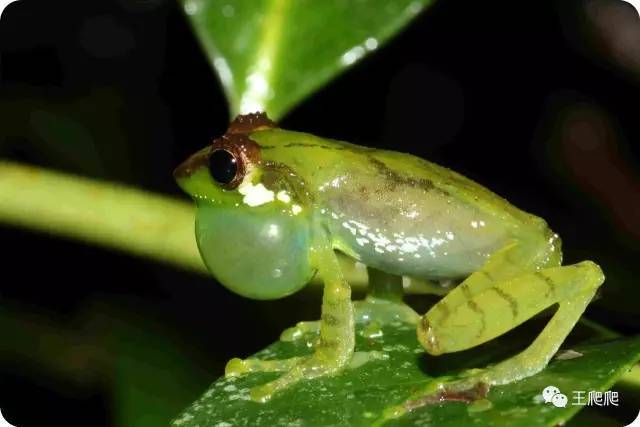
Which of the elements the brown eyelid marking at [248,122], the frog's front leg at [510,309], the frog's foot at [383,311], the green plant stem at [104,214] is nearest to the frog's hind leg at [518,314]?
the frog's front leg at [510,309]

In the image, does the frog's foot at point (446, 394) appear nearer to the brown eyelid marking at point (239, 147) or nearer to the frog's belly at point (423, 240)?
the frog's belly at point (423, 240)

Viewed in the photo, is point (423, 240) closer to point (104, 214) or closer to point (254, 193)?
point (254, 193)

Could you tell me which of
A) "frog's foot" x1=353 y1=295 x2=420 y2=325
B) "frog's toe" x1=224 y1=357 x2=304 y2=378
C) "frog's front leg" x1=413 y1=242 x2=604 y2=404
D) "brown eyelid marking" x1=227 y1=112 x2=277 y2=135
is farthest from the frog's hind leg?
"brown eyelid marking" x1=227 y1=112 x2=277 y2=135

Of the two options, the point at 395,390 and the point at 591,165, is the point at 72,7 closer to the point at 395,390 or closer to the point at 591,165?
the point at 591,165

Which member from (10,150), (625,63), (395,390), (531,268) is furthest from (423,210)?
(10,150)

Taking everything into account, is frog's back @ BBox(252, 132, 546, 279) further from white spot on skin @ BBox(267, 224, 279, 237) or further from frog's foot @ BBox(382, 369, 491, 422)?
frog's foot @ BBox(382, 369, 491, 422)

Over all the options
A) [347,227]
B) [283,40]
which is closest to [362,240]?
[347,227]

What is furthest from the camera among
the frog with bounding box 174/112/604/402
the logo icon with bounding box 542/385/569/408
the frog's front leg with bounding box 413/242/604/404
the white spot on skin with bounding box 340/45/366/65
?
the white spot on skin with bounding box 340/45/366/65
